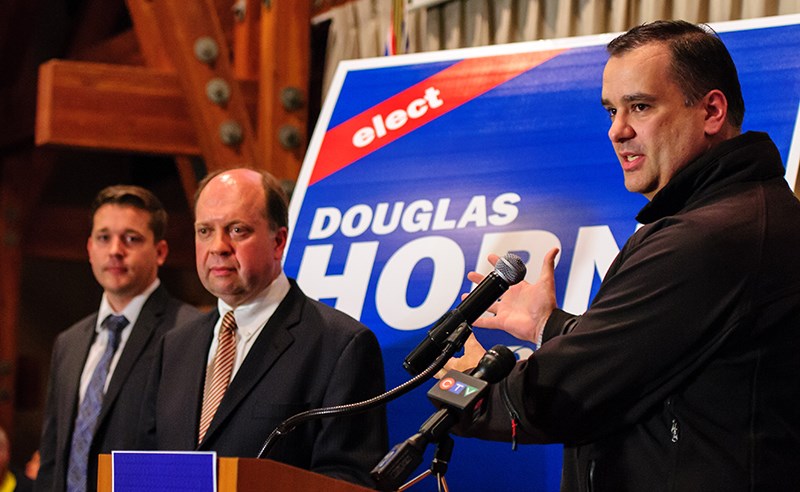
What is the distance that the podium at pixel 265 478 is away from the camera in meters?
1.75

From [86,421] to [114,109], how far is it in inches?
67.2

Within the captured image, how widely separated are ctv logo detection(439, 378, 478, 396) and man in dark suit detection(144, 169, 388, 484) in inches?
37.8

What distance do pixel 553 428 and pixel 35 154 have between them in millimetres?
6221

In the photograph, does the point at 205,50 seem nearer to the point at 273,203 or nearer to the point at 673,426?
the point at 273,203

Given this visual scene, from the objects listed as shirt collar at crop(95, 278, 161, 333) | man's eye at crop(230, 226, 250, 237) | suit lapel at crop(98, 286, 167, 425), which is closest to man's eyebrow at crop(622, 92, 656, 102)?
man's eye at crop(230, 226, 250, 237)

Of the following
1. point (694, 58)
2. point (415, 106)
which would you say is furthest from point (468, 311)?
point (415, 106)

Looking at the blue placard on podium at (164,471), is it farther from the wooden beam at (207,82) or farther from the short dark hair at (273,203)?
the wooden beam at (207,82)

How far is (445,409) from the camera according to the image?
1698 millimetres

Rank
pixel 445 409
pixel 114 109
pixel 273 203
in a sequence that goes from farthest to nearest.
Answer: pixel 114 109 < pixel 273 203 < pixel 445 409

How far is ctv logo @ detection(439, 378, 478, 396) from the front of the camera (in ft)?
5.56

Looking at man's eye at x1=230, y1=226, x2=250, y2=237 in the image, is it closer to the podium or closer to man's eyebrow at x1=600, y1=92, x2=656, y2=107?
the podium

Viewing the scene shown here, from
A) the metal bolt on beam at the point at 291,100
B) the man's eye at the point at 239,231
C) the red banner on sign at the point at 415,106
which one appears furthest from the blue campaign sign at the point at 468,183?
the metal bolt on beam at the point at 291,100

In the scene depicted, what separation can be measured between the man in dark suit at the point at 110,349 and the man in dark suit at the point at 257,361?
39 centimetres

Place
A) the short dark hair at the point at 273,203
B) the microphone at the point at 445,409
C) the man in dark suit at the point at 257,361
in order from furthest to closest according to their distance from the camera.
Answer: the short dark hair at the point at 273,203, the man in dark suit at the point at 257,361, the microphone at the point at 445,409
